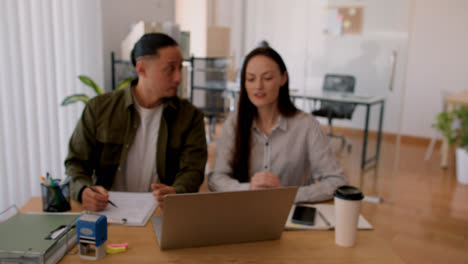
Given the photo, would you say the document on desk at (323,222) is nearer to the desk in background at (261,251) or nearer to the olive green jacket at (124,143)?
the desk in background at (261,251)

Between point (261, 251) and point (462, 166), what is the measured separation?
3801 mm

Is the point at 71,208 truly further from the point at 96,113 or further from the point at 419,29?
the point at 419,29

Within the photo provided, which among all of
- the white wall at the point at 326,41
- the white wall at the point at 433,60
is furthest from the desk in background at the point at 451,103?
the white wall at the point at 326,41

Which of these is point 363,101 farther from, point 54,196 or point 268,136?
point 54,196

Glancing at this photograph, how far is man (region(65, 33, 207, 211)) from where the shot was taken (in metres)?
1.49

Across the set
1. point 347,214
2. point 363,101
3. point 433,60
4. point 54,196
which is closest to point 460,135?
point 363,101

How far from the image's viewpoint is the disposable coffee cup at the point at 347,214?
1.01m

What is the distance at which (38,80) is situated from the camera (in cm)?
246

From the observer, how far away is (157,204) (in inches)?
49.5

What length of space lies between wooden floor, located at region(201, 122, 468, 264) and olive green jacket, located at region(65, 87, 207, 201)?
36 cm

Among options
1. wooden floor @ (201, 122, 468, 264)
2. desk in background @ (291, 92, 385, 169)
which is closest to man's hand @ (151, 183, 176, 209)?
wooden floor @ (201, 122, 468, 264)

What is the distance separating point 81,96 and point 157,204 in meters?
1.52

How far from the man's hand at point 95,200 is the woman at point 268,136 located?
450mm

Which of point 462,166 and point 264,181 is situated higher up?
point 264,181
